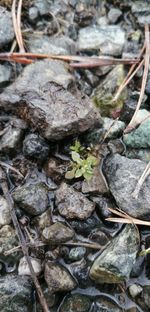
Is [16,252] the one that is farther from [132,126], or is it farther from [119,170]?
[132,126]

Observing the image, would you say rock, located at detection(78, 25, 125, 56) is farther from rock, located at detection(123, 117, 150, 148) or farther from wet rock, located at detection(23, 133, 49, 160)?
wet rock, located at detection(23, 133, 49, 160)

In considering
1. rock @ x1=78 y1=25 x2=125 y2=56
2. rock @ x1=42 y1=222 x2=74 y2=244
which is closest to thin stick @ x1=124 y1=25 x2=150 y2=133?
rock @ x1=78 y1=25 x2=125 y2=56

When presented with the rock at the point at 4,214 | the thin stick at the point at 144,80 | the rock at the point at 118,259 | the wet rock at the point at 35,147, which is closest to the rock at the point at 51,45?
the thin stick at the point at 144,80

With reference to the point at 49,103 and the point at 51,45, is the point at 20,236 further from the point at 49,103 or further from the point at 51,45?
the point at 51,45

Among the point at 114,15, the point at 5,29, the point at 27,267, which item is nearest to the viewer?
the point at 27,267

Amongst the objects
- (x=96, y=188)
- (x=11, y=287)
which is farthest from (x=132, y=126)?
(x=11, y=287)

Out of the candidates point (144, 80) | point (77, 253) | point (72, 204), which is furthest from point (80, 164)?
point (144, 80)
